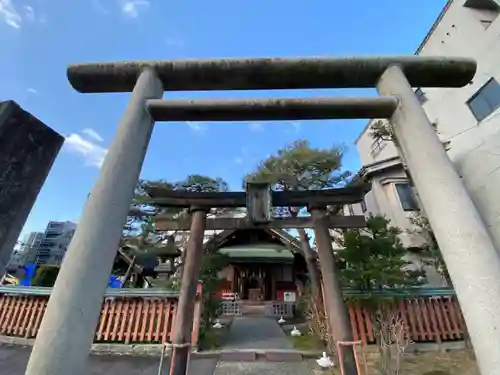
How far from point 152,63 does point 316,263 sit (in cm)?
881

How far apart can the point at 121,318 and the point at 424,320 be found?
8.77 meters

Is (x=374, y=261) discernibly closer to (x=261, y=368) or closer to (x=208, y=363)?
(x=261, y=368)

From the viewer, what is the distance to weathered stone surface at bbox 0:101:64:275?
5.36 ft

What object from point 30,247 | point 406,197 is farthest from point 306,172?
point 30,247

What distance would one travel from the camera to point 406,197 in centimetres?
1268

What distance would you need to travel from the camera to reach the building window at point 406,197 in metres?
12.4

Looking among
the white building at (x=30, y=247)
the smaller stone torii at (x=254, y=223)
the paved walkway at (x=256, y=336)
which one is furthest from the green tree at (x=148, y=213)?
the white building at (x=30, y=247)

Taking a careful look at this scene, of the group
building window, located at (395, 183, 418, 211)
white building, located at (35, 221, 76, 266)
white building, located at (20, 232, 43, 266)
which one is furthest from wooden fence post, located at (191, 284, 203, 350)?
white building, located at (35, 221, 76, 266)

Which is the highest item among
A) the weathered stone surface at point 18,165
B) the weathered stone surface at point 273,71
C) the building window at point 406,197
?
the building window at point 406,197

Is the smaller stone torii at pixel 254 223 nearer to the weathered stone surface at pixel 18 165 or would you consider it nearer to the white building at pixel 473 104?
the weathered stone surface at pixel 18 165

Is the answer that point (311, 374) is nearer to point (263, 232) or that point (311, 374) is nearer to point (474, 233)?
point (474, 233)

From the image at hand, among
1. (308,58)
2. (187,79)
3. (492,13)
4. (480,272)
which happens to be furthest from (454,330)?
(492,13)

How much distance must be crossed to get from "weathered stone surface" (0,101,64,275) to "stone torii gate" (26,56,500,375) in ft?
1.37

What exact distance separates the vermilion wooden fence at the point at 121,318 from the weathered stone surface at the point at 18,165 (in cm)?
682
